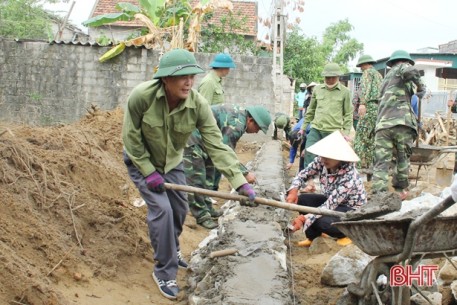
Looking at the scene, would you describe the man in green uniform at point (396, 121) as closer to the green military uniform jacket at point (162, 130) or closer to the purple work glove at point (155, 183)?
the green military uniform jacket at point (162, 130)

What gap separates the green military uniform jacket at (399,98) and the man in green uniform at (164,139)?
3075 mm

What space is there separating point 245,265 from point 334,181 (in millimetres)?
1481

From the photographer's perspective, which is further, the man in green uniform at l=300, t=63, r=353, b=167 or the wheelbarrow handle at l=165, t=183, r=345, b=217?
the man in green uniform at l=300, t=63, r=353, b=167

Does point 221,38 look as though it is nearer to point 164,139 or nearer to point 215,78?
point 215,78

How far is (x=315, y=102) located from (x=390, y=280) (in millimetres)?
5179

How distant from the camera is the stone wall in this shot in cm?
1230

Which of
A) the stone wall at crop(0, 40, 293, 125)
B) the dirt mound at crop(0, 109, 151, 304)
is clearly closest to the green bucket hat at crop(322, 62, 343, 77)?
the dirt mound at crop(0, 109, 151, 304)

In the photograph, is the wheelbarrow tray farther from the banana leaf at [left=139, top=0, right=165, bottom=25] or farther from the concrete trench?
the banana leaf at [left=139, top=0, right=165, bottom=25]

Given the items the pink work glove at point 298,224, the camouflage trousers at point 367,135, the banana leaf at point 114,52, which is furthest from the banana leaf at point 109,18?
the pink work glove at point 298,224

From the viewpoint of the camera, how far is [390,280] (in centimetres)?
314

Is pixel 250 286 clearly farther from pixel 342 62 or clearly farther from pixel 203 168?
pixel 342 62

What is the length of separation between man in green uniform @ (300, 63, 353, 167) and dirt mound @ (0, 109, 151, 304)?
2.82 m

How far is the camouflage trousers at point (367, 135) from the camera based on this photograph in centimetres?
903

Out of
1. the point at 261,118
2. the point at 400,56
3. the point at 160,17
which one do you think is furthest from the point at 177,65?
the point at 160,17
